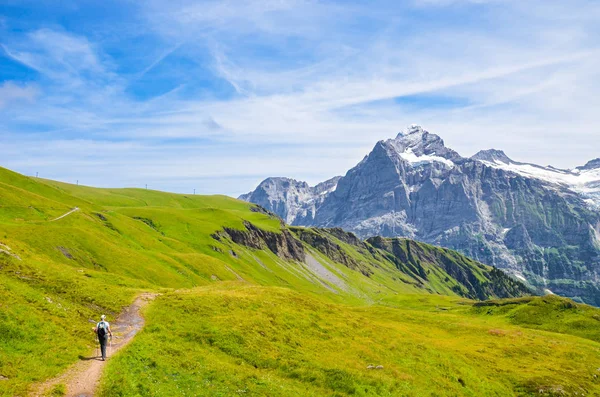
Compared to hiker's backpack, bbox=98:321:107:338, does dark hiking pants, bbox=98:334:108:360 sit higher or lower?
lower

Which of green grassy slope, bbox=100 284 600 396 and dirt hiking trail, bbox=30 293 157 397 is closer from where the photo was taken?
dirt hiking trail, bbox=30 293 157 397

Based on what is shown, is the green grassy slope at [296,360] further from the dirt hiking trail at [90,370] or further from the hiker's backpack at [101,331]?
the hiker's backpack at [101,331]

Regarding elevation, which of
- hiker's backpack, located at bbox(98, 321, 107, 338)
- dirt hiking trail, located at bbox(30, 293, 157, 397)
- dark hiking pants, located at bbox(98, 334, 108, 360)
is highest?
hiker's backpack, located at bbox(98, 321, 107, 338)

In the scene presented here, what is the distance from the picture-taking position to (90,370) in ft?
103

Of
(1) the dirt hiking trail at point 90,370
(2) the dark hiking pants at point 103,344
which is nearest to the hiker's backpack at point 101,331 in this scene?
(2) the dark hiking pants at point 103,344

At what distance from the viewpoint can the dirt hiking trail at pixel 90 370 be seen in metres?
28.0

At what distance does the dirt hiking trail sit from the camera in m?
28.0

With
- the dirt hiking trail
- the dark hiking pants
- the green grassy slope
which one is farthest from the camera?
the green grassy slope

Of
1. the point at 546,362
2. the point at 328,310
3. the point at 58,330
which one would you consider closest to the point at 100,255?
the point at 328,310

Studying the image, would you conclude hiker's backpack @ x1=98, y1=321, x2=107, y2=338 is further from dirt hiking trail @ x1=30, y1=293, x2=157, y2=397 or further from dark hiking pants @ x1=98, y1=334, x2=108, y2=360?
dirt hiking trail @ x1=30, y1=293, x2=157, y2=397

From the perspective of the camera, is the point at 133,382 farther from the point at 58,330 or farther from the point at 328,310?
the point at 328,310

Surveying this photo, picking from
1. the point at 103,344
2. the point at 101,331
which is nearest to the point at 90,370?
the point at 103,344

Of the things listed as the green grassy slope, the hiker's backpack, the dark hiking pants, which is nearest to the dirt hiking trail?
the dark hiking pants

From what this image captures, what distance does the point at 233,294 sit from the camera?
58.5 m
